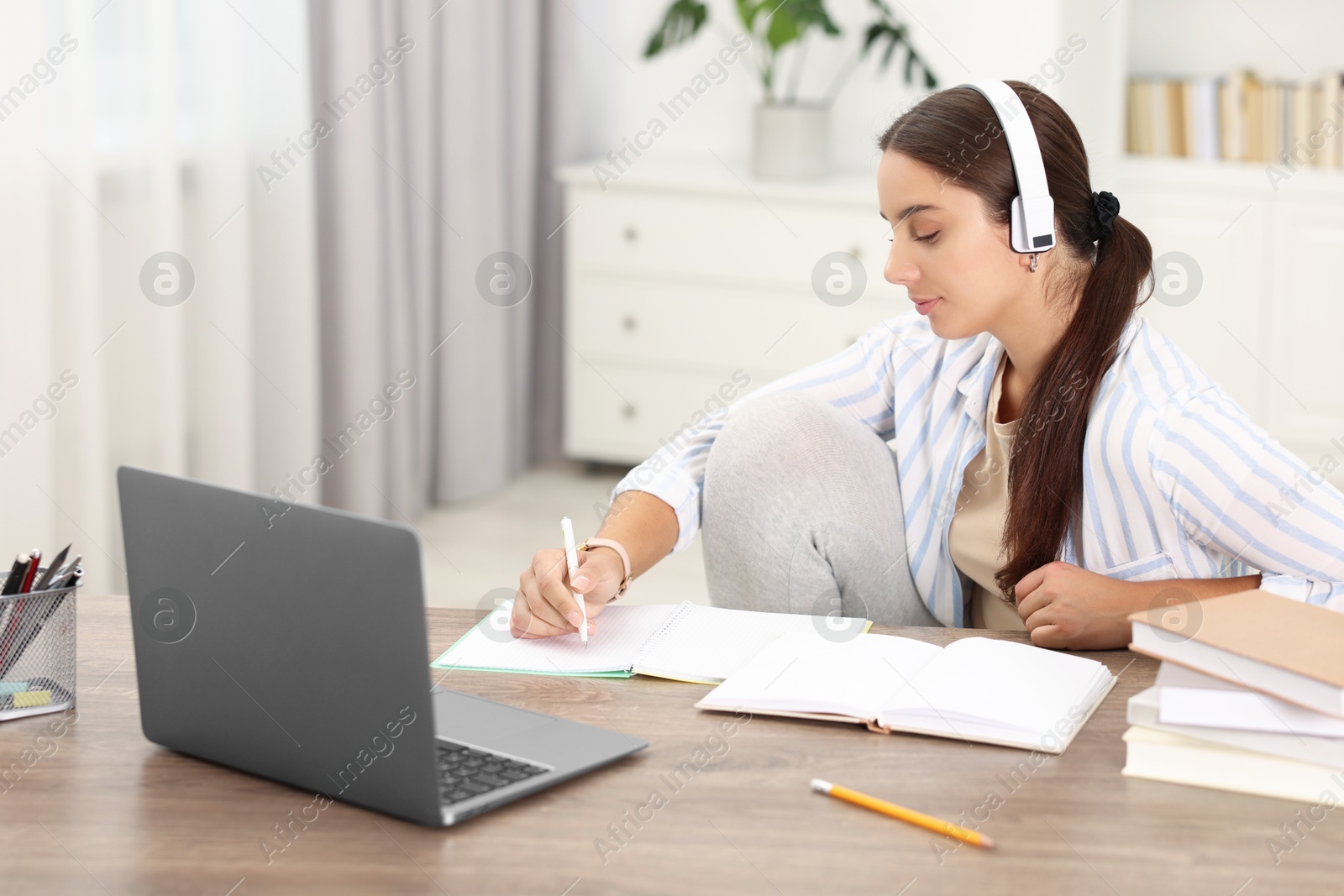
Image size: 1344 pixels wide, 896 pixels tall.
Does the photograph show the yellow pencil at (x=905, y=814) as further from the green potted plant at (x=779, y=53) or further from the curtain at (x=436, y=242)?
the green potted plant at (x=779, y=53)

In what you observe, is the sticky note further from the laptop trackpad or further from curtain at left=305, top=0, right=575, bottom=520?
curtain at left=305, top=0, right=575, bottom=520

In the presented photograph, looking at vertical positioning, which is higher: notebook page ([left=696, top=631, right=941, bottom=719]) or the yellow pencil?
notebook page ([left=696, top=631, right=941, bottom=719])

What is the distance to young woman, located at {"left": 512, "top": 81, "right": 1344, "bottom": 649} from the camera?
1303mm

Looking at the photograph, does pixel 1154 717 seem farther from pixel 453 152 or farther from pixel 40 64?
pixel 453 152

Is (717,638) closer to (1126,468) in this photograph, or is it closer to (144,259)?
(1126,468)

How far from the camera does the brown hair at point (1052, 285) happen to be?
1442mm

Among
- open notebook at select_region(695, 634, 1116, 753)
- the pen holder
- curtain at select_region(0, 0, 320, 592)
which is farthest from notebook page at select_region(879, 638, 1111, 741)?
curtain at select_region(0, 0, 320, 592)

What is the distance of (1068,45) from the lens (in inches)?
143

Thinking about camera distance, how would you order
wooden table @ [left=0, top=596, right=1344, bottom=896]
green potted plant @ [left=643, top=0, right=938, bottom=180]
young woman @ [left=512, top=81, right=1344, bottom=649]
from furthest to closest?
green potted plant @ [left=643, top=0, right=938, bottom=180] → young woman @ [left=512, top=81, right=1344, bottom=649] → wooden table @ [left=0, top=596, right=1344, bottom=896]

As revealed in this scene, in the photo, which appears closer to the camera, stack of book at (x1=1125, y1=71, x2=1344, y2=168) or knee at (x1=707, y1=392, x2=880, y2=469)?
knee at (x1=707, y1=392, x2=880, y2=469)

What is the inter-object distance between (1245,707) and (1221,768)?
0.05 metres

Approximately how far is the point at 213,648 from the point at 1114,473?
893mm

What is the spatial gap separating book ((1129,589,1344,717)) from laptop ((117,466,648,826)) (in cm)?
40

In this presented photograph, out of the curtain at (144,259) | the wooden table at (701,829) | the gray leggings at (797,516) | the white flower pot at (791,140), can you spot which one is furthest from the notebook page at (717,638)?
the white flower pot at (791,140)
